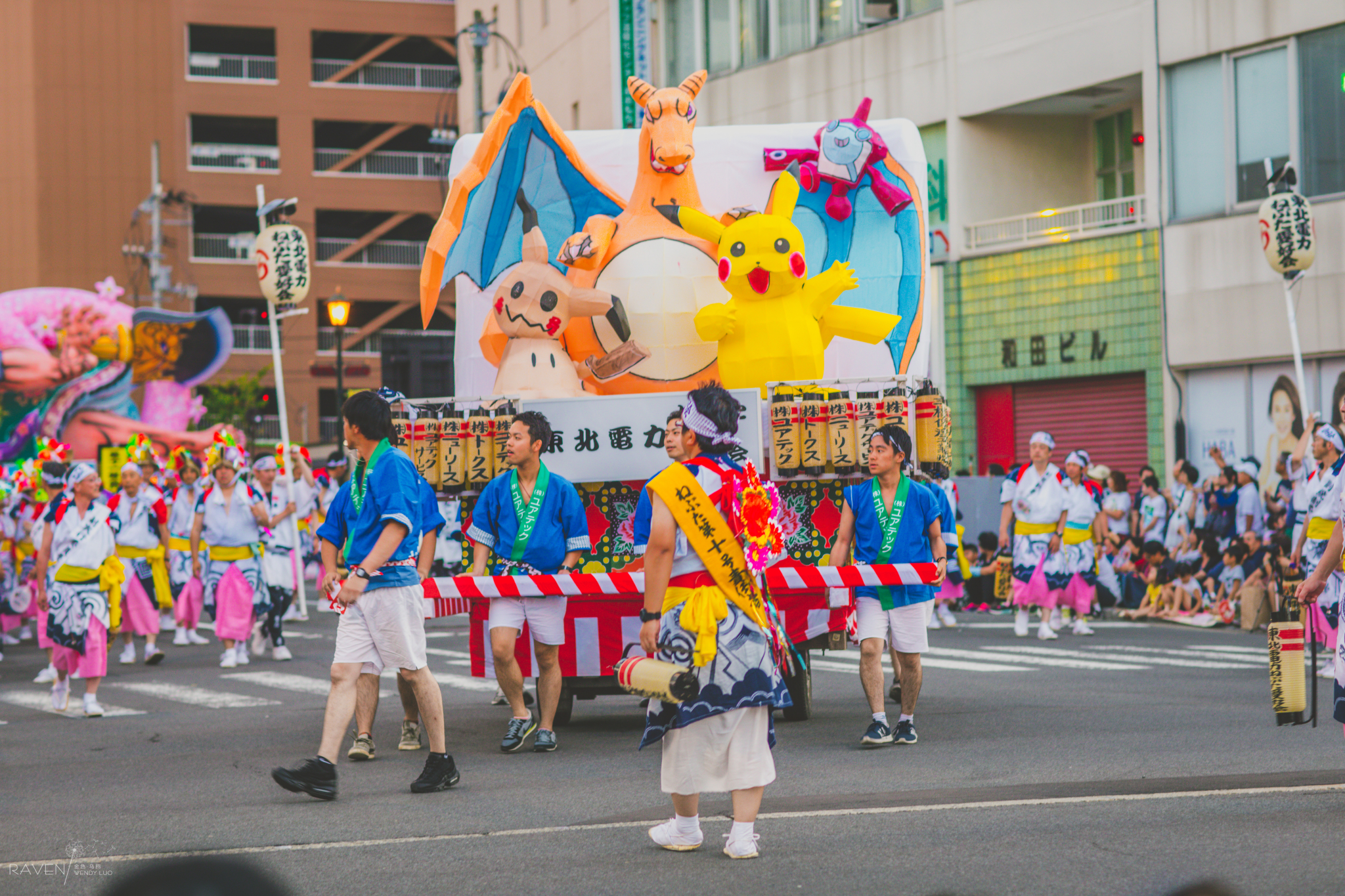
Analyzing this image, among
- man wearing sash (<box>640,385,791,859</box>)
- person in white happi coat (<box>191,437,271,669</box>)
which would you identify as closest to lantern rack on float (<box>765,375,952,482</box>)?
man wearing sash (<box>640,385,791,859</box>)

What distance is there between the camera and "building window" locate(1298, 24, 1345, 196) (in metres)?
22.7

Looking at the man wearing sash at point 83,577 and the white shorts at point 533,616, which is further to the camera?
the man wearing sash at point 83,577

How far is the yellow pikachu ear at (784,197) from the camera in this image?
10906 mm

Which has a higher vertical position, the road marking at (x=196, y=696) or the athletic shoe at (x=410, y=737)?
the athletic shoe at (x=410, y=737)

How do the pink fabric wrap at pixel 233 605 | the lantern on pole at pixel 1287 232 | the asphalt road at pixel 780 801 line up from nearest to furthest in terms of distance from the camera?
the asphalt road at pixel 780 801
the pink fabric wrap at pixel 233 605
the lantern on pole at pixel 1287 232

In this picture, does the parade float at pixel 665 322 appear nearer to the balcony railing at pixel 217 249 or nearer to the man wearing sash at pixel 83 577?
the man wearing sash at pixel 83 577

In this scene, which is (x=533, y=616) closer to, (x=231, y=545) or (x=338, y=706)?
(x=338, y=706)

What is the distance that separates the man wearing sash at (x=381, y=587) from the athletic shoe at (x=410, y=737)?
5.15 feet

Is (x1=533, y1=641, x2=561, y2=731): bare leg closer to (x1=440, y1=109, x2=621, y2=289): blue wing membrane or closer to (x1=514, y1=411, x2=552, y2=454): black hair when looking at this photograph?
(x1=514, y1=411, x2=552, y2=454): black hair

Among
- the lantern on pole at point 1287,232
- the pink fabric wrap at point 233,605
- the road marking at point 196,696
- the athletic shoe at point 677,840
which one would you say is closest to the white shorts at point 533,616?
the athletic shoe at point 677,840

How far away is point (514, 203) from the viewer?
1141cm

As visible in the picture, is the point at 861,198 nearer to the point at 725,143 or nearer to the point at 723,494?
the point at 725,143

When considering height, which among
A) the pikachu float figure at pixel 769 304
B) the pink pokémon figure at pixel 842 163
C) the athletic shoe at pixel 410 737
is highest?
the pink pokémon figure at pixel 842 163

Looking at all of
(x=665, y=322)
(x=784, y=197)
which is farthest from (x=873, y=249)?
(x=665, y=322)
